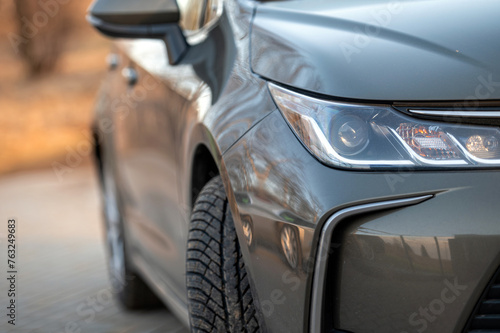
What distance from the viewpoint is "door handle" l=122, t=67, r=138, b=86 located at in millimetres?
3271

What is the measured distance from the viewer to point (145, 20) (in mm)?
2664

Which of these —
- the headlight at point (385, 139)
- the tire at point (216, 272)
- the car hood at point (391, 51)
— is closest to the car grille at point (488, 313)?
the headlight at point (385, 139)

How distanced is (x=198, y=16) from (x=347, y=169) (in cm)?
133

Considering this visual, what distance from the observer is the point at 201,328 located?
7.20 feet

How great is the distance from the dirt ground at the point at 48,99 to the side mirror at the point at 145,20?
877 cm

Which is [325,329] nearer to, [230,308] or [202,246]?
[230,308]

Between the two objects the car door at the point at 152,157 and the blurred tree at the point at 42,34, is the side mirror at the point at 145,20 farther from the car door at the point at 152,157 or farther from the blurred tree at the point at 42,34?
the blurred tree at the point at 42,34

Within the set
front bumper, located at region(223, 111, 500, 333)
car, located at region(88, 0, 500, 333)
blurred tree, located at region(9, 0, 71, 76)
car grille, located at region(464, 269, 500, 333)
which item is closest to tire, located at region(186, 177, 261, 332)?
car, located at region(88, 0, 500, 333)

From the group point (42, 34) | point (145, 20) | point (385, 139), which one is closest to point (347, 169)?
point (385, 139)

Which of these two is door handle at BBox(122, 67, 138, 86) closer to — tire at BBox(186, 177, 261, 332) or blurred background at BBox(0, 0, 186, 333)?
blurred background at BBox(0, 0, 186, 333)

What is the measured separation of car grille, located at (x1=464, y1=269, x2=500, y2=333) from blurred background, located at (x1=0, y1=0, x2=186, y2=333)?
6.54 feet

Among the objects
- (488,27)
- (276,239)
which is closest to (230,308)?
(276,239)

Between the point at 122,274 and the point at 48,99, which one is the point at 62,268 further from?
the point at 48,99

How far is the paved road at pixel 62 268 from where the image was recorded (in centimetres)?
360
